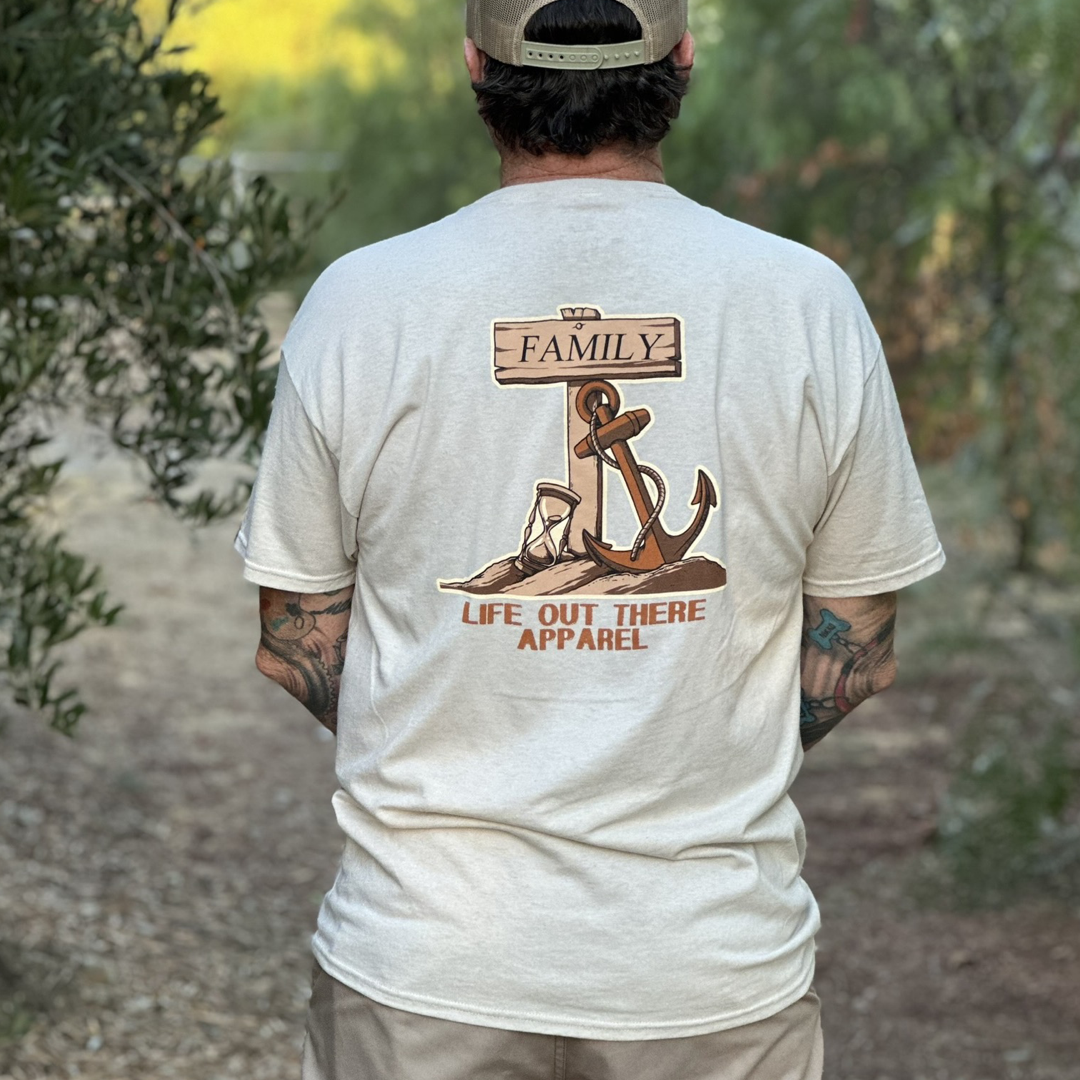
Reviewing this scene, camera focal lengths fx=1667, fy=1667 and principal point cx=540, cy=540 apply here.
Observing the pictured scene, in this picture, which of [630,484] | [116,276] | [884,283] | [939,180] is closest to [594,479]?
[630,484]

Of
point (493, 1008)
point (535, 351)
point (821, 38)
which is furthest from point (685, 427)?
point (821, 38)

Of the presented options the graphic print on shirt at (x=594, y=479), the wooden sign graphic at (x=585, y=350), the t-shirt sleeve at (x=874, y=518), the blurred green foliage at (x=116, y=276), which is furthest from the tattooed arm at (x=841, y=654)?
the blurred green foliage at (x=116, y=276)

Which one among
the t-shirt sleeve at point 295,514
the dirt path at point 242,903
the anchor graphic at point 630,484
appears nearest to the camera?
the anchor graphic at point 630,484

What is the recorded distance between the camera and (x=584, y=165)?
6.13 ft

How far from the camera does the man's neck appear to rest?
186cm

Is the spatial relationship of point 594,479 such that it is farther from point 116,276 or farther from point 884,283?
point 884,283

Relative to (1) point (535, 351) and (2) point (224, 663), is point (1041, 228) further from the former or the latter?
(2) point (224, 663)

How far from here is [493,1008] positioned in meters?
1.77

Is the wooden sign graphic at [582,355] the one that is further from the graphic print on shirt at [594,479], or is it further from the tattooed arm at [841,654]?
the tattooed arm at [841,654]

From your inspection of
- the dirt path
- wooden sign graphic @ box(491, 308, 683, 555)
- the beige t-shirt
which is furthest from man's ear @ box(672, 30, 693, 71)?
the dirt path

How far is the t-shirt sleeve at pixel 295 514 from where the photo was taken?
186 cm

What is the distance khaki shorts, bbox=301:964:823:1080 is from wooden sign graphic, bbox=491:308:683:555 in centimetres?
53

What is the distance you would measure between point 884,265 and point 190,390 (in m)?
6.55

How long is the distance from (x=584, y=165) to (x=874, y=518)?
0.52 meters
